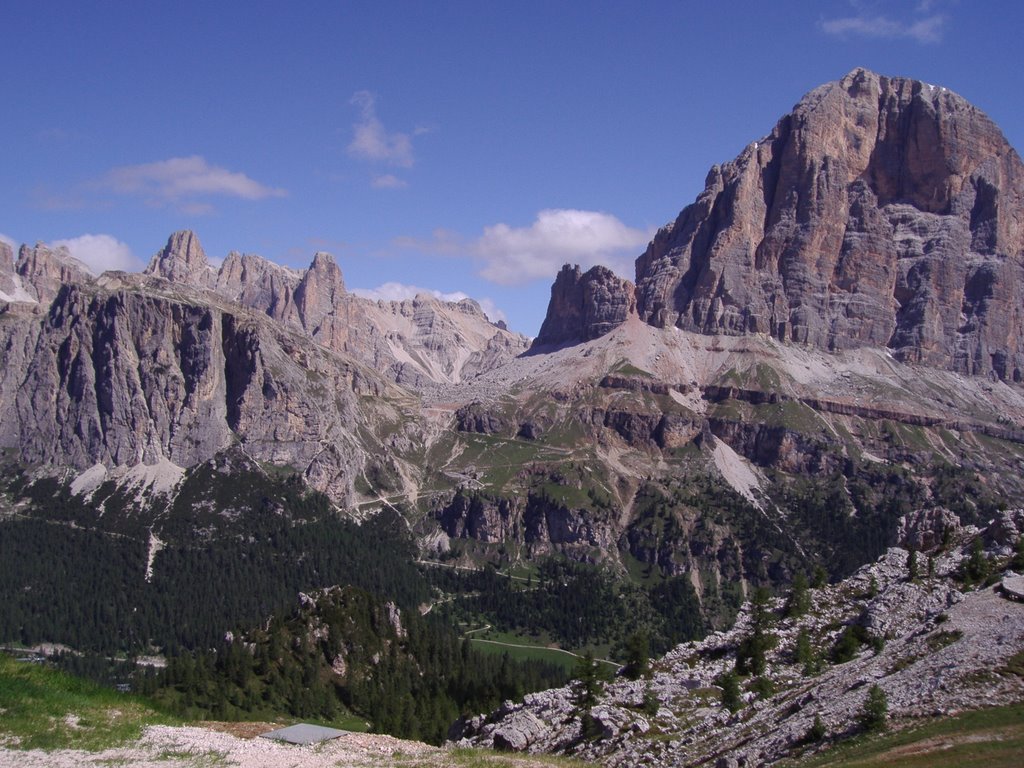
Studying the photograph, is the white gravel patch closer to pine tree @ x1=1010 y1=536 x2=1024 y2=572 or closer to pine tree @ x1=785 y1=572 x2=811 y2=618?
pine tree @ x1=785 y1=572 x2=811 y2=618

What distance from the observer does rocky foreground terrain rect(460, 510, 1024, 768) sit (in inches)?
2370

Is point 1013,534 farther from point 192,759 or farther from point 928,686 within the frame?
point 192,759

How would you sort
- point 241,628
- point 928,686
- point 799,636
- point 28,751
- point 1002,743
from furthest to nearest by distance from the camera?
1. point 241,628
2. point 799,636
3. point 928,686
4. point 1002,743
5. point 28,751

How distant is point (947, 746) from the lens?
49781 mm

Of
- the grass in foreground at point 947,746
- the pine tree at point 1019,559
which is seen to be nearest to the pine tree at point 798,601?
the pine tree at point 1019,559

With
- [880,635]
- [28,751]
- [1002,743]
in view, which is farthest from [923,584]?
[28,751]

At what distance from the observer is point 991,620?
74.6 meters

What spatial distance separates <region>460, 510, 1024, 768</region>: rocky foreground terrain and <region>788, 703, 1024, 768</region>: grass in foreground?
7.09 ft

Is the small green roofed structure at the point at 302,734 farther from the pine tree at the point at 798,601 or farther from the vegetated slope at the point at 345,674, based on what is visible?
the pine tree at the point at 798,601

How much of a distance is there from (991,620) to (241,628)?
5086 inches

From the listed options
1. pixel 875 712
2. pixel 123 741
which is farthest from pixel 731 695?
pixel 123 741


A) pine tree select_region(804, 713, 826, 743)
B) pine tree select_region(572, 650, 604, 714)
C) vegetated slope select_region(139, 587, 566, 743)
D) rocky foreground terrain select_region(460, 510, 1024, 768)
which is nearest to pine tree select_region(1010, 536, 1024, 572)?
rocky foreground terrain select_region(460, 510, 1024, 768)

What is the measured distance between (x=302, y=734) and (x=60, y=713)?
49.7ft

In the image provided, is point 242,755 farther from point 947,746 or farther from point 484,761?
point 947,746
